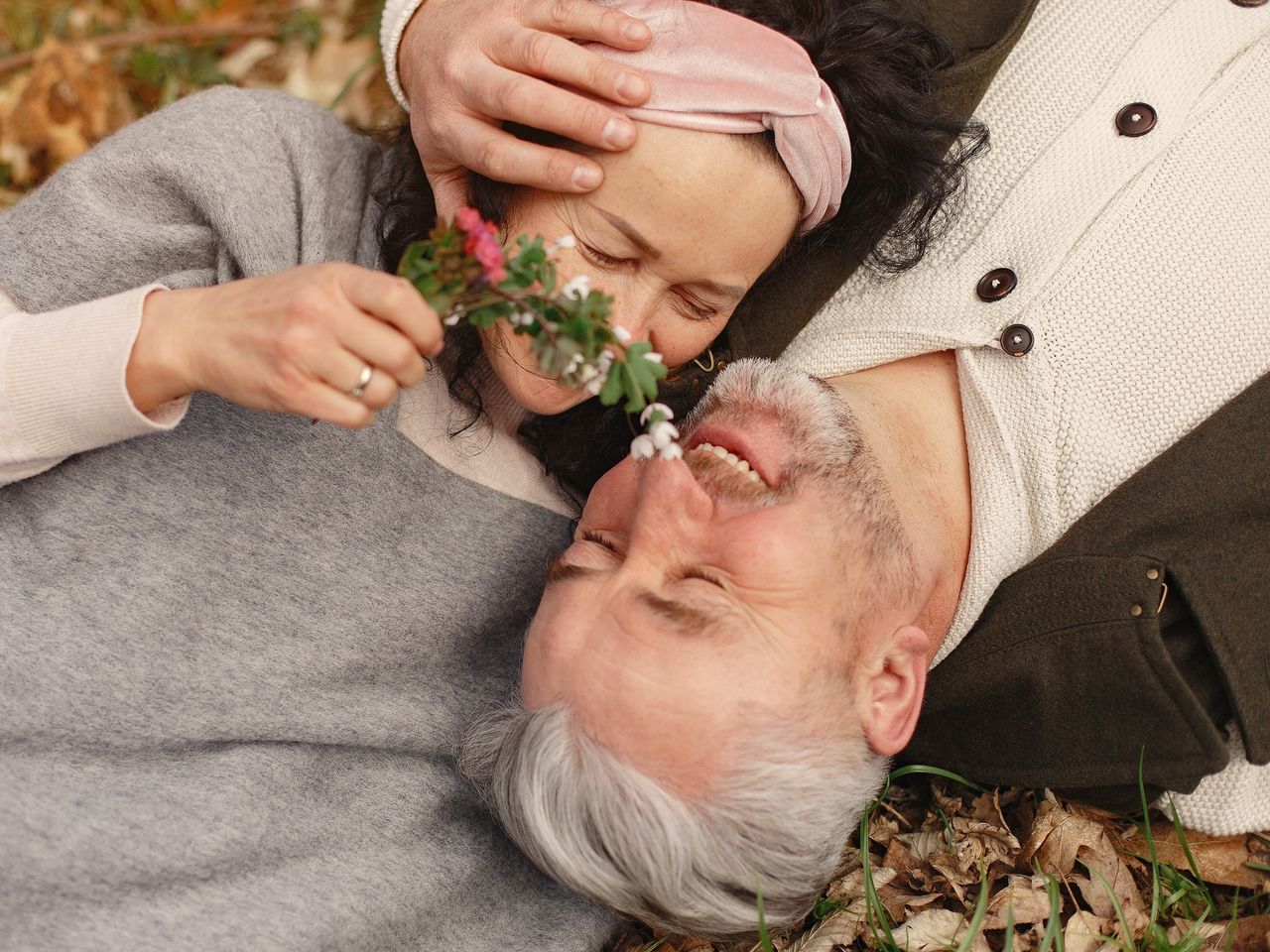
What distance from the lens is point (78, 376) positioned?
7.36 feet

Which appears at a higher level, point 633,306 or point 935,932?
point 633,306

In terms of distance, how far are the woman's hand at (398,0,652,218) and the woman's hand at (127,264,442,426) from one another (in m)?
0.66

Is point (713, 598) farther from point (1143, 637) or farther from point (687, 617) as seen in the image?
point (1143, 637)

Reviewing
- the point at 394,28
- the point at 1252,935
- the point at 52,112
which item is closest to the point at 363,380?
the point at 394,28

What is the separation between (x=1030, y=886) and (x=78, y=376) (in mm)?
2692

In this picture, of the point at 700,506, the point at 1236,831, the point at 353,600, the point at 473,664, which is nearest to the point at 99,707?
the point at 353,600

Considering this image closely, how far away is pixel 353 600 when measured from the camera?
2.93m

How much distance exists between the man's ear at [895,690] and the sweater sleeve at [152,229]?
1.77 m

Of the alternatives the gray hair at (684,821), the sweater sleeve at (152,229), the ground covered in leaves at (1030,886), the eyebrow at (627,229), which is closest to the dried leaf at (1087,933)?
the ground covered in leaves at (1030,886)

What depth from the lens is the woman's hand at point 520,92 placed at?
2.42 metres

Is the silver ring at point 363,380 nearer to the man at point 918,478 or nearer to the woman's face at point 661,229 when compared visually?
the woman's face at point 661,229

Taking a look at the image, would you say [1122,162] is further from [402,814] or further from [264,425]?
[402,814]

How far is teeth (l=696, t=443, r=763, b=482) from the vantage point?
2662 mm

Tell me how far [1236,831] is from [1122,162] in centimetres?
187
